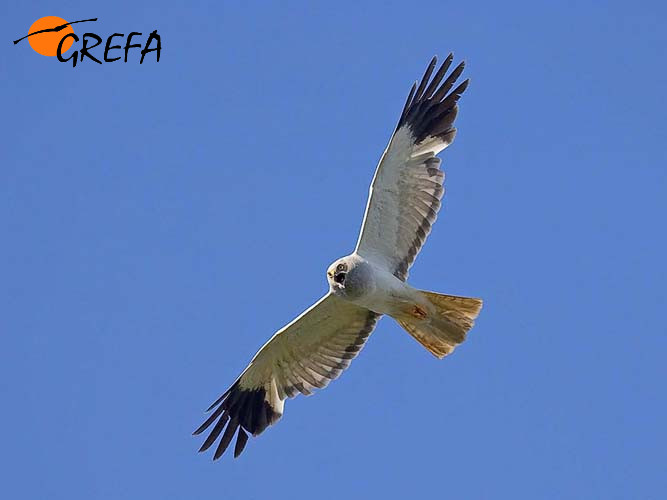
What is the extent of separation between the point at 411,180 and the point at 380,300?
1409 mm

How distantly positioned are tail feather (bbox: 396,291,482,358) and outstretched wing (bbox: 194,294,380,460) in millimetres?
788

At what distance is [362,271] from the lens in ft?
41.8

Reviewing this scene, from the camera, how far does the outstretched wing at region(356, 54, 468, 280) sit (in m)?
13.2

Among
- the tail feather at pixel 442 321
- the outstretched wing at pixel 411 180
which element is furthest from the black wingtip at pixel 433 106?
the tail feather at pixel 442 321

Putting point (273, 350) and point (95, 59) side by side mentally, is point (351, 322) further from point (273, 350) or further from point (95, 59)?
point (95, 59)

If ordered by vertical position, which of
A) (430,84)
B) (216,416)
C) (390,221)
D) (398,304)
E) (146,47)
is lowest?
(216,416)

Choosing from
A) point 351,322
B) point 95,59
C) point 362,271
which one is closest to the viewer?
point 362,271

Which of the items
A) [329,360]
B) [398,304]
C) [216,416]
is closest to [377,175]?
[398,304]

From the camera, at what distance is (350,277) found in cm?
1268

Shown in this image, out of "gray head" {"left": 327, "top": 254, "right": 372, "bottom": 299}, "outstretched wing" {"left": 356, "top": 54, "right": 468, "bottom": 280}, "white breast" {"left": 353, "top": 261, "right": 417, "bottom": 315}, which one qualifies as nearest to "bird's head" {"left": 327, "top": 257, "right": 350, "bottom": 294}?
"gray head" {"left": 327, "top": 254, "right": 372, "bottom": 299}

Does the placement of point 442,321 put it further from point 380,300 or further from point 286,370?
point 286,370

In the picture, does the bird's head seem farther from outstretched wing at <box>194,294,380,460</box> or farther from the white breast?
outstretched wing at <box>194,294,380,460</box>

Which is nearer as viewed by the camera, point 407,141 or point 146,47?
point 407,141

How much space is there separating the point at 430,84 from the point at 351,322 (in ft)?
9.44
